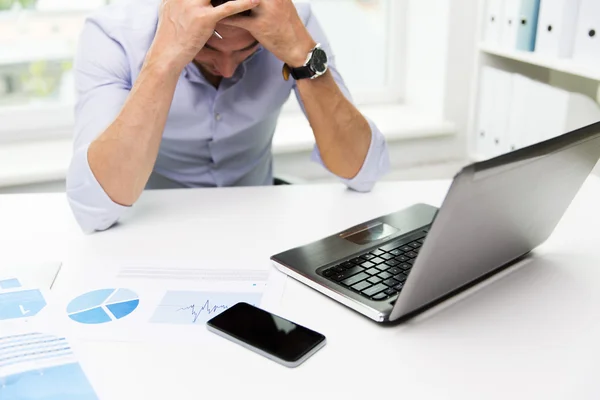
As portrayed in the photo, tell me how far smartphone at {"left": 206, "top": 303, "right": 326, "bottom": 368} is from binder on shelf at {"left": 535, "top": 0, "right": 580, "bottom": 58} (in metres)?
1.24

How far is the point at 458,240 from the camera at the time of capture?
0.70 m

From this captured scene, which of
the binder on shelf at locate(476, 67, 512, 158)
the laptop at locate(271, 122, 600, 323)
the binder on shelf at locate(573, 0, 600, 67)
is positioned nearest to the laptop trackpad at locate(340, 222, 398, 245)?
the laptop at locate(271, 122, 600, 323)

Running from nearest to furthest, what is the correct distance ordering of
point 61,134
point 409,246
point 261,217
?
point 409,246
point 261,217
point 61,134

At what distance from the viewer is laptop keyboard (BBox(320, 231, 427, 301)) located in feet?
2.63

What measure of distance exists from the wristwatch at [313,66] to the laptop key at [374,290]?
1.77 ft

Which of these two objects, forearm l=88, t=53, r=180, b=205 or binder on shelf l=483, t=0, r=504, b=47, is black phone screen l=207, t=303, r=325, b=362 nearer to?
forearm l=88, t=53, r=180, b=205

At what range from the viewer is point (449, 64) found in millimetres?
2176

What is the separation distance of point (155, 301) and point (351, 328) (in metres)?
0.26

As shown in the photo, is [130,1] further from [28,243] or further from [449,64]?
[449,64]

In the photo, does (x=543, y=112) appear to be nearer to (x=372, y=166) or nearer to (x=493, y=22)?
(x=493, y=22)

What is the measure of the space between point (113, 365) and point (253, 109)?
80 centimetres

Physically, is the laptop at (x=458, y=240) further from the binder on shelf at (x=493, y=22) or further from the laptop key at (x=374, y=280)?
the binder on shelf at (x=493, y=22)

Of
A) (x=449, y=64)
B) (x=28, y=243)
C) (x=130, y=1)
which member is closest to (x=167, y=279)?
(x=28, y=243)

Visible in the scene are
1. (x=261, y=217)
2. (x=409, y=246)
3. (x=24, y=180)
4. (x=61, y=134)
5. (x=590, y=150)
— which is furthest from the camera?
(x=61, y=134)
